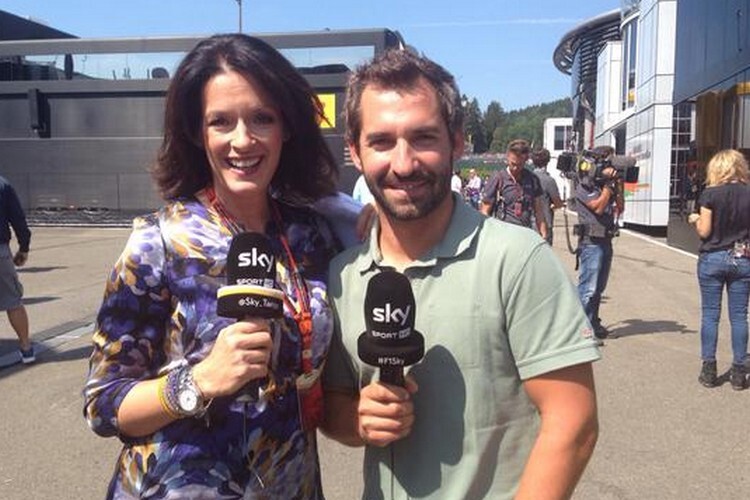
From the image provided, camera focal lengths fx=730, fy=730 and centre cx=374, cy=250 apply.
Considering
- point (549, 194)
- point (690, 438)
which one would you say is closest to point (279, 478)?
point (690, 438)

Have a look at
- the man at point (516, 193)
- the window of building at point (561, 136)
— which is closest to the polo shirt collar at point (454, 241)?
the man at point (516, 193)

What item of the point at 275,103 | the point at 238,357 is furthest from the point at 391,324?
the point at 275,103

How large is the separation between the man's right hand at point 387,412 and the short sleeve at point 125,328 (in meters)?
0.53

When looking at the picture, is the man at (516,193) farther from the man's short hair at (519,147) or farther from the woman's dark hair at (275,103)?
the woman's dark hair at (275,103)

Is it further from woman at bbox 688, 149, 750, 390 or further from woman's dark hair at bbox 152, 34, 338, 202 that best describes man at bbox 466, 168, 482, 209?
woman's dark hair at bbox 152, 34, 338, 202

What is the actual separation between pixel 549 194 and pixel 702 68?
282 inches

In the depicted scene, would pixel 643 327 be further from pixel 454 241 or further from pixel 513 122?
pixel 513 122

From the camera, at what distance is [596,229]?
25.1ft

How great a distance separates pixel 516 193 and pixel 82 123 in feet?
78.6

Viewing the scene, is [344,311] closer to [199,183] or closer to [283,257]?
[283,257]

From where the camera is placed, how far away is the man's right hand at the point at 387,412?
155cm

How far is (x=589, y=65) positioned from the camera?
2566 inches

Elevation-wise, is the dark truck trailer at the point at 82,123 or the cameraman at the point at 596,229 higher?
the dark truck trailer at the point at 82,123

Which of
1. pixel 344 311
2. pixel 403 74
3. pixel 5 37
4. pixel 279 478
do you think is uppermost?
pixel 5 37
